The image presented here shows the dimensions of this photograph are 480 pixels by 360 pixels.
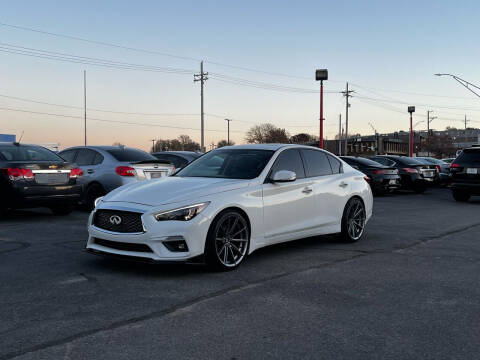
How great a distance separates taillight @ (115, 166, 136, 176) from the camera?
11047mm

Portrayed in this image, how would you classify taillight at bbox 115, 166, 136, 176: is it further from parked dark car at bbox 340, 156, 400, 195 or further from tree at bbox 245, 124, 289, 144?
tree at bbox 245, 124, 289, 144

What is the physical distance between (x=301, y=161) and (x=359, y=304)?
2.98 metres

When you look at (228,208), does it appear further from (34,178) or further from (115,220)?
(34,178)

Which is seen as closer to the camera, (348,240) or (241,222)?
(241,222)

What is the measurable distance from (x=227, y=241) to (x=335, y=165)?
2833 millimetres

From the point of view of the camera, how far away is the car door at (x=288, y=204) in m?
6.37

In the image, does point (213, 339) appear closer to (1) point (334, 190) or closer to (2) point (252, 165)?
(2) point (252, 165)

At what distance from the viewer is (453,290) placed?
16.8 feet

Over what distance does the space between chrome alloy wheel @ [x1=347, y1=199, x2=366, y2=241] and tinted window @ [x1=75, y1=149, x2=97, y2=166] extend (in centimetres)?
641

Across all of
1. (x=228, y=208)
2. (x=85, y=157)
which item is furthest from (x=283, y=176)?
(x=85, y=157)

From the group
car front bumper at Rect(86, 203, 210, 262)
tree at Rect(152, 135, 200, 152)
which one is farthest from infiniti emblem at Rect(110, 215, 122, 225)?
tree at Rect(152, 135, 200, 152)

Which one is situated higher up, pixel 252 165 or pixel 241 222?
pixel 252 165

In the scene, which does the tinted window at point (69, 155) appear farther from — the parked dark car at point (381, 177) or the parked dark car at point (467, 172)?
the parked dark car at point (467, 172)

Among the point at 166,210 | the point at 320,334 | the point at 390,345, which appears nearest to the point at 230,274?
the point at 166,210
